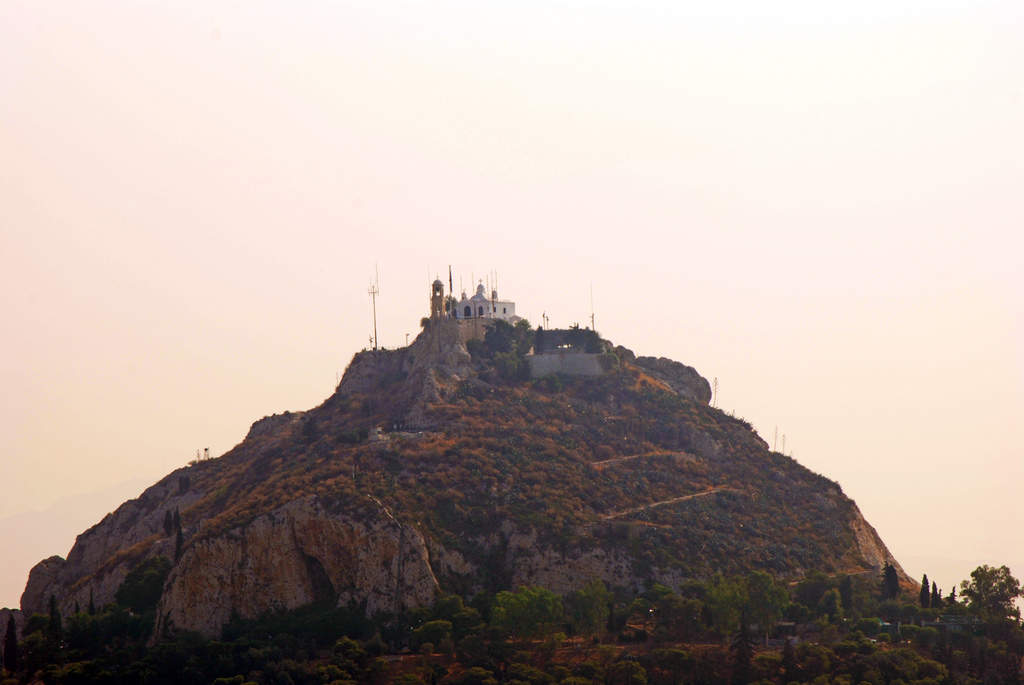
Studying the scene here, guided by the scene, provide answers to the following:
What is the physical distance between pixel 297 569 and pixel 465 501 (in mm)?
16723

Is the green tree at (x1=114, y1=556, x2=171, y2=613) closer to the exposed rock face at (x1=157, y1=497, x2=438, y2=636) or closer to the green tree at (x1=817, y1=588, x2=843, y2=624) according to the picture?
the exposed rock face at (x1=157, y1=497, x2=438, y2=636)

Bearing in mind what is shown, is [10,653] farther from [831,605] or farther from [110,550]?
[831,605]

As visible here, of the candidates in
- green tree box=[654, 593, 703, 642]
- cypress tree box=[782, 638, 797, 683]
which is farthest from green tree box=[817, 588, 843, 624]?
green tree box=[654, 593, 703, 642]

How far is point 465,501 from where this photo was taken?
406 feet

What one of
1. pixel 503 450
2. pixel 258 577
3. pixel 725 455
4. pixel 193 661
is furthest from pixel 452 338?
pixel 193 661

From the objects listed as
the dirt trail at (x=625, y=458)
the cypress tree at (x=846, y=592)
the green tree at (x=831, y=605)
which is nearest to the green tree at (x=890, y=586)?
the cypress tree at (x=846, y=592)

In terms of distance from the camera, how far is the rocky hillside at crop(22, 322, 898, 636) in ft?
375

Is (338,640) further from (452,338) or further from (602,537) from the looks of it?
(452,338)

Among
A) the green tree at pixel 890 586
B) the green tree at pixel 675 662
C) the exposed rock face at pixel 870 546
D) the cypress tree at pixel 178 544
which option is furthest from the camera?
the exposed rock face at pixel 870 546

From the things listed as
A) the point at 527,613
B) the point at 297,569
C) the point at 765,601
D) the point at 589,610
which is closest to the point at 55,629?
the point at 297,569

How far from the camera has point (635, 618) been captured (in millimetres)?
112250

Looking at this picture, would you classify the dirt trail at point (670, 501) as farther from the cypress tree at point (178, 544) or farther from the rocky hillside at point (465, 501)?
the cypress tree at point (178, 544)

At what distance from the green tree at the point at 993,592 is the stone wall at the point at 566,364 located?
49.0 metres

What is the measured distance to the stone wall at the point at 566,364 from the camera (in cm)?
15200
